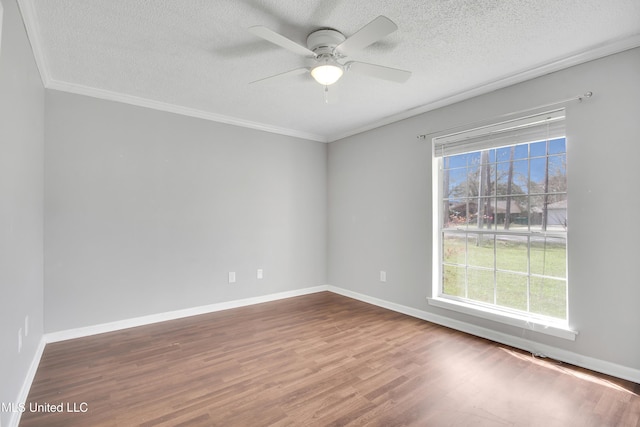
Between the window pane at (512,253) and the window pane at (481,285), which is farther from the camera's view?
the window pane at (481,285)

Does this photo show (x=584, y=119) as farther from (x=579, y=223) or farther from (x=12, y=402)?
(x=12, y=402)

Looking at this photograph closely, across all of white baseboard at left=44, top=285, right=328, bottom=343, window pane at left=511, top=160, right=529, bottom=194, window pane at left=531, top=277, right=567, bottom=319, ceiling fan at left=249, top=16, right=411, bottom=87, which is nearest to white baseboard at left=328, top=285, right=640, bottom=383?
window pane at left=531, top=277, right=567, bottom=319

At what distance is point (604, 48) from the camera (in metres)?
2.25

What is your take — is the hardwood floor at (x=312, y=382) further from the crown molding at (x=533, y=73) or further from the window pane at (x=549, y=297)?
the crown molding at (x=533, y=73)

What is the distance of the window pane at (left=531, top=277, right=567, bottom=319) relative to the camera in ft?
8.45

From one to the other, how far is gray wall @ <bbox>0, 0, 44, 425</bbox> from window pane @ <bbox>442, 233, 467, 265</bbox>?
144 inches

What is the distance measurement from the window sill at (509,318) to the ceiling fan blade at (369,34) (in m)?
2.68

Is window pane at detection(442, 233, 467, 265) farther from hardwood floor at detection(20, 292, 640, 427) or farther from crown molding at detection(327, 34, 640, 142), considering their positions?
crown molding at detection(327, 34, 640, 142)

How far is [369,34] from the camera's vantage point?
1.77 metres

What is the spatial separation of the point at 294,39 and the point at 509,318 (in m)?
3.05

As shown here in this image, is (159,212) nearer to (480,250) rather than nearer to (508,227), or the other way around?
(480,250)

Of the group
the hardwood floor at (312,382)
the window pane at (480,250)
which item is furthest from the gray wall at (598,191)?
the window pane at (480,250)

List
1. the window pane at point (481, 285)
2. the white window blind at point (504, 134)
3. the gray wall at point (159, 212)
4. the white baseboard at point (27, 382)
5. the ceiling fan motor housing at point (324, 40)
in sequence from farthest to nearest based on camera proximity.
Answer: the window pane at point (481, 285) < the gray wall at point (159, 212) < the white window blind at point (504, 134) < the ceiling fan motor housing at point (324, 40) < the white baseboard at point (27, 382)

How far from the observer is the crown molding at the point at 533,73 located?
2202 millimetres
